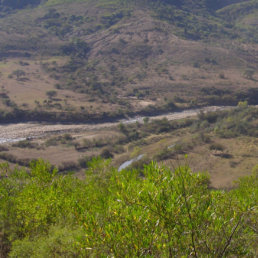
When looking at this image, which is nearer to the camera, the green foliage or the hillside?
the green foliage

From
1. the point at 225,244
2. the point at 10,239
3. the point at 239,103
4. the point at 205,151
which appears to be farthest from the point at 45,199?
the point at 239,103

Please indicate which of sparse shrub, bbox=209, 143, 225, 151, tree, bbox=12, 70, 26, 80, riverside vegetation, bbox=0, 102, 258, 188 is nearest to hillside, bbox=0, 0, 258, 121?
tree, bbox=12, 70, 26, 80

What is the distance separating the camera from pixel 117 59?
112 m

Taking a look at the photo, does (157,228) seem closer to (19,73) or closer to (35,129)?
(35,129)

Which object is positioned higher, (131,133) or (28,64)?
(28,64)

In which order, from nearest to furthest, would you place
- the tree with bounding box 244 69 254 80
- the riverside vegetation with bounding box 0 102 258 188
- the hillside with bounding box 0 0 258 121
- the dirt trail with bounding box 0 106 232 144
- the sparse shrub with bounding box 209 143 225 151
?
the riverside vegetation with bounding box 0 102 258 188
the sparse shrub with bounding box 209 143 225 151
the dirt trail with bounding box 0 106 232 144
the hillside with bounding box 0 0 258 121
the tree with bounding box 244 69 254 80

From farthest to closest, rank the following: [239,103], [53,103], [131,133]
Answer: [239,103], [53,103], [131,133]

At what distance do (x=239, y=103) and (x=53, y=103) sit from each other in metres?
49.8

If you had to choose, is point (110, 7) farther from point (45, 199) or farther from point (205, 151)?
point (45, 199)

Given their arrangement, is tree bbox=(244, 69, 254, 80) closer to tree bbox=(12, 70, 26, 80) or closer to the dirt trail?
the dirt trail

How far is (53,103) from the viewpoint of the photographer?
248 ft

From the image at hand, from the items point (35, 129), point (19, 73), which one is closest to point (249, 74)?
point (35, 129)

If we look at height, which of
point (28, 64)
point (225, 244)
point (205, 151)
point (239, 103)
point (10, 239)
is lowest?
point (239, 103)

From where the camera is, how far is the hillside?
8075 cm
